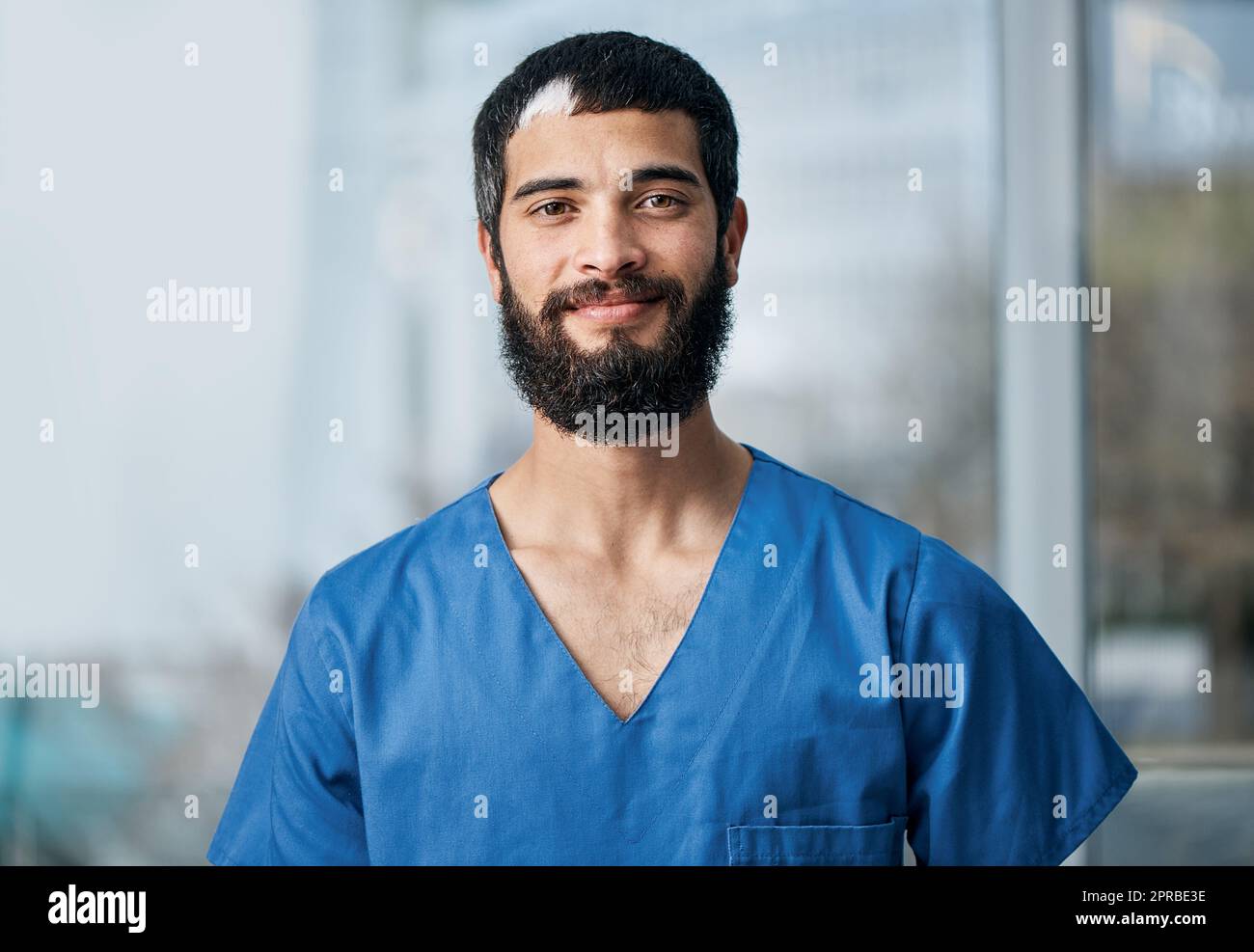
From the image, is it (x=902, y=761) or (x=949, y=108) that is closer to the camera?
(x=902, y=761)

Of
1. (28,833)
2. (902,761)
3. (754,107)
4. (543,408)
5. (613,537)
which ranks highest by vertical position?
(754,107)

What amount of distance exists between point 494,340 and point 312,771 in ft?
1.99

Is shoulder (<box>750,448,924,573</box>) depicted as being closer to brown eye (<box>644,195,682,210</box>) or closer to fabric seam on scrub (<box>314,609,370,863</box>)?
brown eye (<box>644,195,682,210</box>)

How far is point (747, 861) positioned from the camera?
2.78 ft

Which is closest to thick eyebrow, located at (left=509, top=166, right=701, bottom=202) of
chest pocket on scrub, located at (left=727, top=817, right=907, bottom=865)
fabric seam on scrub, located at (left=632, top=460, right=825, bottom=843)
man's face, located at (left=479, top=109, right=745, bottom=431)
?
man's face, located at (left=479, top=109, right=745, bottom=431)

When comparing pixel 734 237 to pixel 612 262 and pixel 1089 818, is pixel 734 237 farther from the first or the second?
pixel 1089 818

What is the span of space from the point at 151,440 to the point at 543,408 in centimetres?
62

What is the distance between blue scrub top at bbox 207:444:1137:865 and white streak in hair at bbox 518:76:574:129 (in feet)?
1.18

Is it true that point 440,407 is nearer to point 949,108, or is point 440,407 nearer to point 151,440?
point 151,440

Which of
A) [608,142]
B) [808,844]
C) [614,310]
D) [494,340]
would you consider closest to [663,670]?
[808,844]

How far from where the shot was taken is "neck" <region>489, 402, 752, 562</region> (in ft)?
3.06
